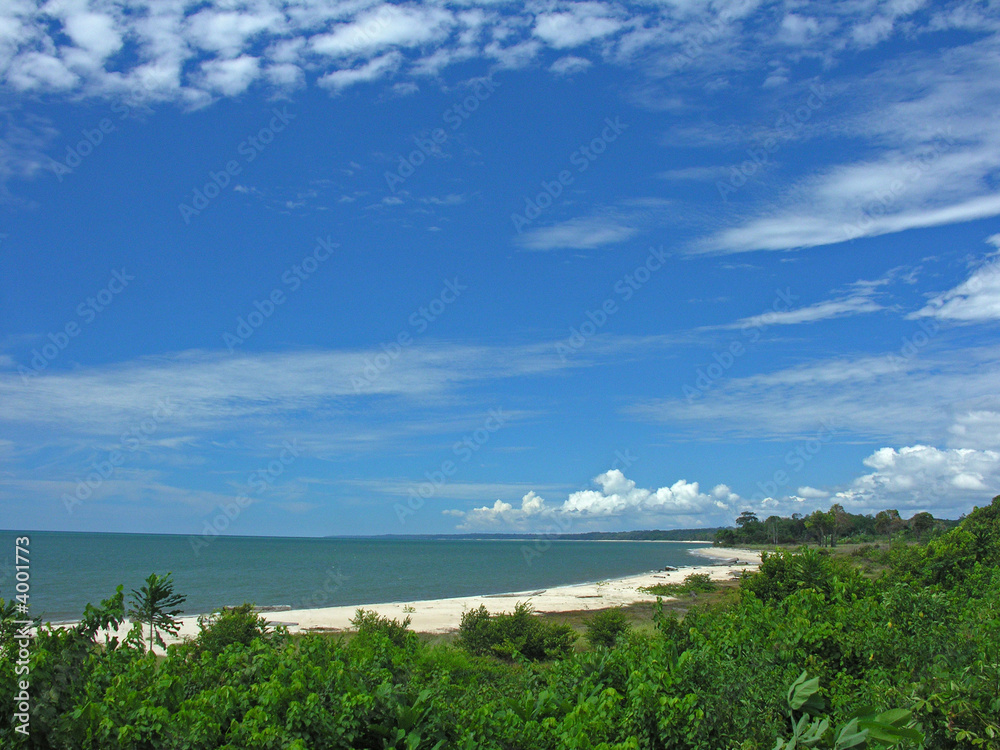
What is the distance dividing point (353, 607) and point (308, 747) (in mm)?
38497

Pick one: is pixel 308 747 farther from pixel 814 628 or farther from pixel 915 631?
pixel 915 631

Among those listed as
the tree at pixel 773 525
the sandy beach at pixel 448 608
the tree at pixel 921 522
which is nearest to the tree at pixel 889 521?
the tree at pixel 921 522

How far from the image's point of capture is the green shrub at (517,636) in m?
21.8

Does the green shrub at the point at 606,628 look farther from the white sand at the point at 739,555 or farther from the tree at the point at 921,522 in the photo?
the tree at the point at 921,522

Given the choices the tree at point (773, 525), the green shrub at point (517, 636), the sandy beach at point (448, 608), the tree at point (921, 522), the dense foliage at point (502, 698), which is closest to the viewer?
the dense foliage at point (502, 698)

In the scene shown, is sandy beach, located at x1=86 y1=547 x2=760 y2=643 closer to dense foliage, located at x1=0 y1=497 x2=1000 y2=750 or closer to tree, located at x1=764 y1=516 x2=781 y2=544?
dense foliage, located at x1=0 y1=497 x2=1000 y2=750

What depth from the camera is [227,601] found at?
1710 inches

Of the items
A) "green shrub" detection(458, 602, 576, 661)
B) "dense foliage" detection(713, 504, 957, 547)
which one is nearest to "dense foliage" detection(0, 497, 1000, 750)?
"green shrub" detection(458, 602, 576, 661)

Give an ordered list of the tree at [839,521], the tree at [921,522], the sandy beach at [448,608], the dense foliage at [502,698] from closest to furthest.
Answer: the dense foliage at [502,698]
the sandy beach at [448,608]
the tree at [921,522]
the tree at [839,521]

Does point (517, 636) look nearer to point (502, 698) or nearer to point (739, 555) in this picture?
point (502, 698)

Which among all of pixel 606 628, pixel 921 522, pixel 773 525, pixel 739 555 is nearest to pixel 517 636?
pixel 606 628

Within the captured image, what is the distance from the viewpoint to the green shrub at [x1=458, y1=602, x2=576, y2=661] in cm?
2175

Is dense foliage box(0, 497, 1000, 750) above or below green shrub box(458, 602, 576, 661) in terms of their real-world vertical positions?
above

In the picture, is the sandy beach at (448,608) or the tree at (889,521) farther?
the tree at (889,521)
